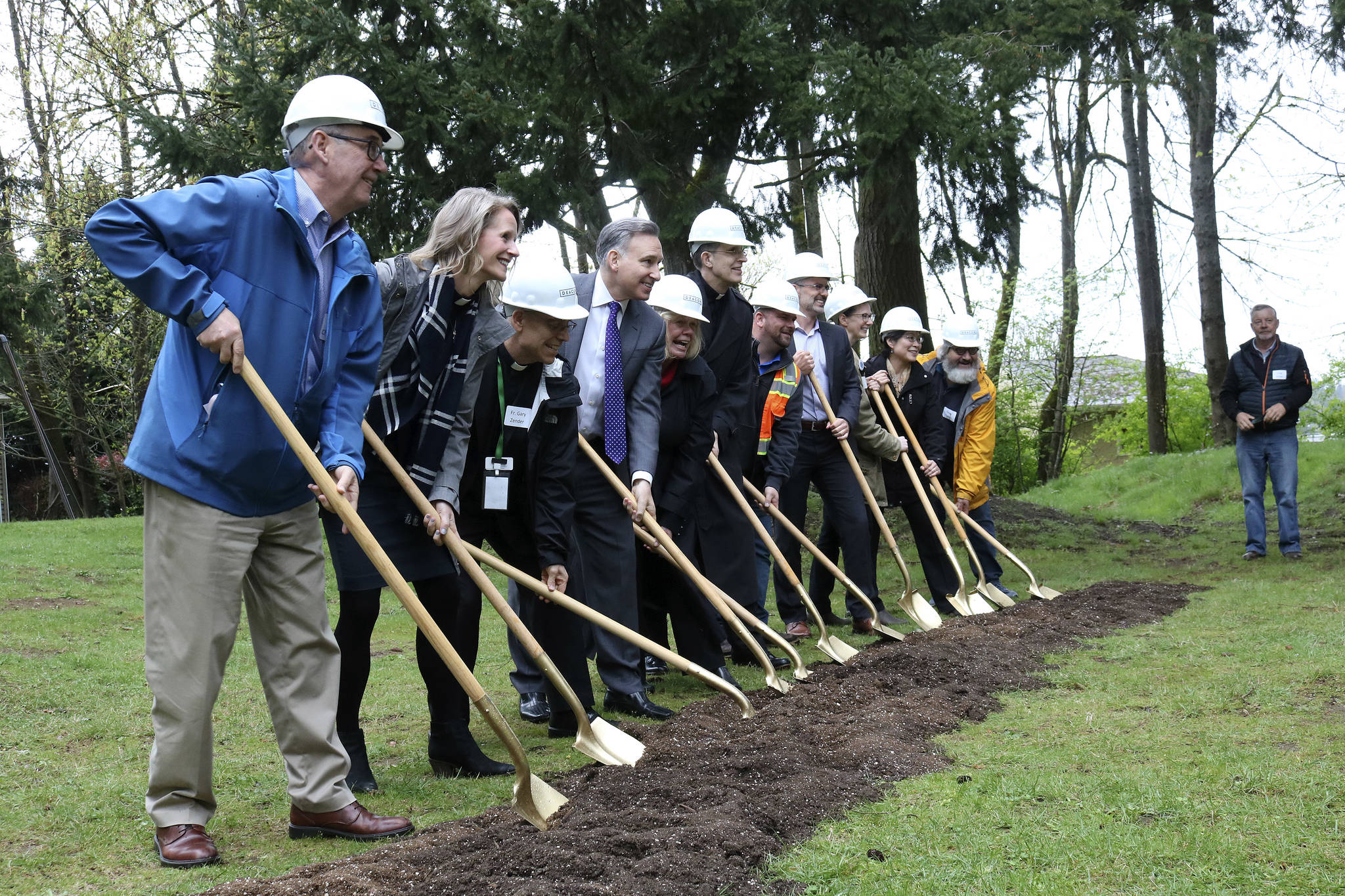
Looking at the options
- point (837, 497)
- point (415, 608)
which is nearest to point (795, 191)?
point (837, 497)

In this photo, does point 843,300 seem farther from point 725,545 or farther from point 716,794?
point 716,794

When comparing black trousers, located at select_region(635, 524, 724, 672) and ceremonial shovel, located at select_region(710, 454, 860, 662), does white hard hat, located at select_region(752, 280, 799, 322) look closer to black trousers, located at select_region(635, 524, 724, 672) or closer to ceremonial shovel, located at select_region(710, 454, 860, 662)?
ceremonial shovel, located at select_region(710, 454, 860, 662)

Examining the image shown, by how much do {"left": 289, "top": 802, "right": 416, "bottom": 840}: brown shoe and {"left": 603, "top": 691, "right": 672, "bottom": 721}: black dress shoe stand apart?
6.00 ft

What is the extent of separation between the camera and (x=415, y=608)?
359cm

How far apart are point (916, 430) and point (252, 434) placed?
644cm

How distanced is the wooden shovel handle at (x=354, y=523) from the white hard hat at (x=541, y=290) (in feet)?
3.66

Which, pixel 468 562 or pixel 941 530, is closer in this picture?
pixel 468 562

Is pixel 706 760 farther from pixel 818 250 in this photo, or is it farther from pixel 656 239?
pixel 818 250

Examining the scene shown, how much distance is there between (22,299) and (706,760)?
14.2 m

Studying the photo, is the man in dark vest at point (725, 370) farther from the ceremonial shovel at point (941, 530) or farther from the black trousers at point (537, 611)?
the ceremonial shovel at point (941, 530)

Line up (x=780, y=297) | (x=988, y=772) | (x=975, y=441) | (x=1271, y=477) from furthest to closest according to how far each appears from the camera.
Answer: (x=1271, y=477), (x=975, y=441), (x=780, y=297), (x=988, y=772)

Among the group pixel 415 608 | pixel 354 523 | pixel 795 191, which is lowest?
pixel 415 608

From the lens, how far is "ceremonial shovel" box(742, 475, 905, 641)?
7.07m

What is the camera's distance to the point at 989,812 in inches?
140
